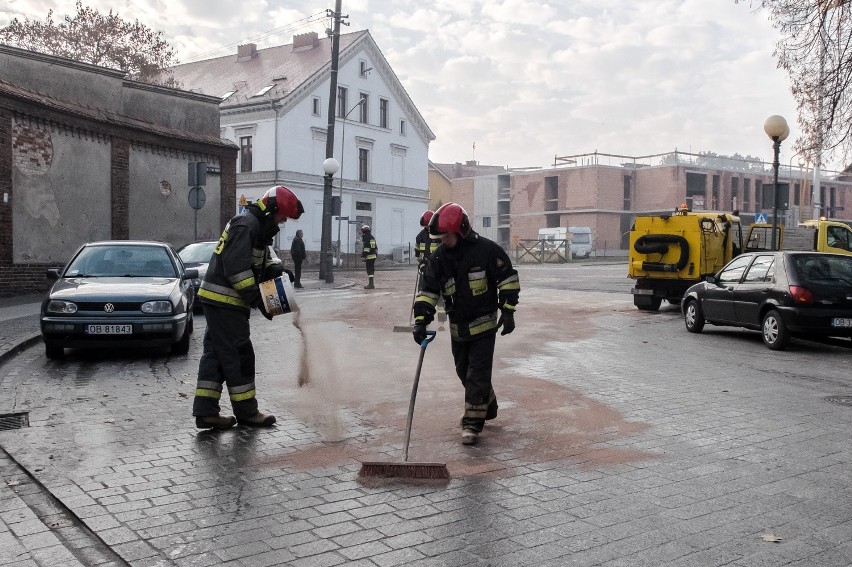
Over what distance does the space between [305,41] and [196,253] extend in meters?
37.9

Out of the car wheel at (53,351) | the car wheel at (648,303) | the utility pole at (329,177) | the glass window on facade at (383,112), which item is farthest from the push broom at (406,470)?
the glass window on facade at (383,112)

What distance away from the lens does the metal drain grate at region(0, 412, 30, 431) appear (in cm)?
705

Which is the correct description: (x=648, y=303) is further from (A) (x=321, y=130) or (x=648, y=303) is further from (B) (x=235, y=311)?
(A) (x=321, y=130)

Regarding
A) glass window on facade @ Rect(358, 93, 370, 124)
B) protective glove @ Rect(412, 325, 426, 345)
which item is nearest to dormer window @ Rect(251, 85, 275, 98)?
glass window on facade @ Rect(358, 93, 370, 124)

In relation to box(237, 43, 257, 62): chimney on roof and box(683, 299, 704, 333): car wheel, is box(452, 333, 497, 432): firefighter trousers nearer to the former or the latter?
box(683, 299, 704, 333): car wheel

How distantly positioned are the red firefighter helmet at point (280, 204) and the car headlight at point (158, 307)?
418 cm

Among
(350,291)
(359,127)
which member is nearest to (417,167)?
(359,127)

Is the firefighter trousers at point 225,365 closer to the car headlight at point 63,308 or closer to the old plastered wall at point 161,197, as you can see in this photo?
the car headlight at point 63,308

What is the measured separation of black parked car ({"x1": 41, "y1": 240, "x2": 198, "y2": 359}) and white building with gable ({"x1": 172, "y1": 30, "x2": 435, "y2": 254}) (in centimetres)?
3360

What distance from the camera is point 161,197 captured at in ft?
81.6

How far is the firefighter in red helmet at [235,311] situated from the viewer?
266 inches

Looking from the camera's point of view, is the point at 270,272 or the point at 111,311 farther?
the point at 111,311

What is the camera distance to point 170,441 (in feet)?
21.5

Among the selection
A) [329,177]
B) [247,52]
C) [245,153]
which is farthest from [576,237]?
[329,177]
